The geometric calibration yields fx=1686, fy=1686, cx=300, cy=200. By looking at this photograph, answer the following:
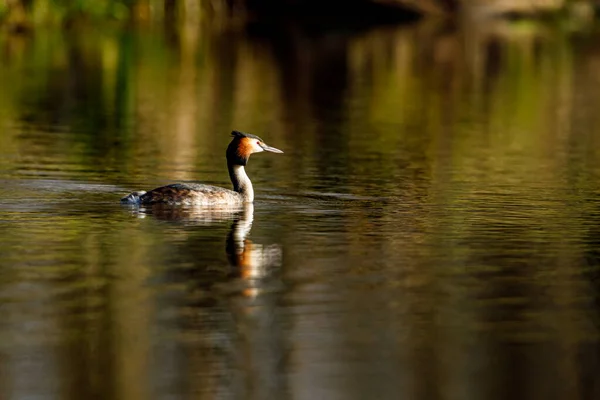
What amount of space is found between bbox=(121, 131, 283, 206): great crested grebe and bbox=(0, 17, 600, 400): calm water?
0.22 metres

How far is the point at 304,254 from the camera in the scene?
15.3m

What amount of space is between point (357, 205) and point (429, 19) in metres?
63.1

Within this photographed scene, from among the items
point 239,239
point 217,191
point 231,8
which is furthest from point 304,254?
point 231,8

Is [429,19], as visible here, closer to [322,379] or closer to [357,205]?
[357,205]

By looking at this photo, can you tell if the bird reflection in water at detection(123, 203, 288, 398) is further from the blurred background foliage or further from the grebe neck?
the blurred background foliage

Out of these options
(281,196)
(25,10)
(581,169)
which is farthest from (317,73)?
(281,196)

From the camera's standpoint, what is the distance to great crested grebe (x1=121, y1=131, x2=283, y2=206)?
1831 cm

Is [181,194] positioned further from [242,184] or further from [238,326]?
[238,326]

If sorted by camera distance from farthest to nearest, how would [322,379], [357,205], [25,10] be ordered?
1. [25,10]
2. [357,205]
3. [322,379]

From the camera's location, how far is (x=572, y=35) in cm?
7169

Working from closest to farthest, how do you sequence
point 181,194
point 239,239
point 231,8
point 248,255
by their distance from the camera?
point 248,255
point 239,239
point 181,194
point 231,8

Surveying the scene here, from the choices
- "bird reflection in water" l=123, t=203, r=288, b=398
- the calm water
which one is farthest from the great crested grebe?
"bird reflection in water" l=123, t=203, r=288, b=398

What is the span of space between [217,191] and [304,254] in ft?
11.8

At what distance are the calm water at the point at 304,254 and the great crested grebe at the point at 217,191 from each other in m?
0.22
